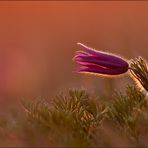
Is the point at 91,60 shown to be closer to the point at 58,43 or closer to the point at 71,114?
the point at 71,114

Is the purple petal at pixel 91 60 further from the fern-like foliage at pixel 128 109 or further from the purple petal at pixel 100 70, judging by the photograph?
the fern-like foliage at pixel 128 109

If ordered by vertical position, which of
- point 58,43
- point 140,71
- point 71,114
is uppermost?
point 58,43

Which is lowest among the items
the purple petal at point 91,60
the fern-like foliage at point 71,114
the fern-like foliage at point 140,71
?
the fern-like foliage at point 71,114

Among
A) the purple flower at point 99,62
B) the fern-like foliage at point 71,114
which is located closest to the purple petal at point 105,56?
the purple flower at point 99,62

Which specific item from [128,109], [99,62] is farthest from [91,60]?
[128,109]

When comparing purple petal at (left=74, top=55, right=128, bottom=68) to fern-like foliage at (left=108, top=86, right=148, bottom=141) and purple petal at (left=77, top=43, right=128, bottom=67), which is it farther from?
fern-like foliage at (left=108, top=86, right=148, bottom=141)

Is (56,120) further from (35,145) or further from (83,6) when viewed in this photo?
(83,6)

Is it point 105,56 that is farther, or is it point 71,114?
point 105,56
